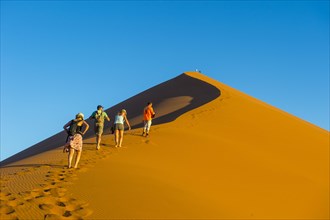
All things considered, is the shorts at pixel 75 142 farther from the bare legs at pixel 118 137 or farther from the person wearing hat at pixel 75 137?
the bare legs at pixel 118 137

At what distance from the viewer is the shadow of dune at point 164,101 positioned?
24828 millimetres

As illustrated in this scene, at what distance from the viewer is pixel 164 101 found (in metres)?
29.5

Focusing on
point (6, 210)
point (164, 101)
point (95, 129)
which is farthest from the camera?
point (164, 101)

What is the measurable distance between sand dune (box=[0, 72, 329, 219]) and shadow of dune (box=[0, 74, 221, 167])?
12.8 feet

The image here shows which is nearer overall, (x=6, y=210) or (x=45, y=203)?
(x=6, y=210)

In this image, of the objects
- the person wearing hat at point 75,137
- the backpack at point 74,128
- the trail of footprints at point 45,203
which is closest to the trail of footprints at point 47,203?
the trail of footprints at point 45,203

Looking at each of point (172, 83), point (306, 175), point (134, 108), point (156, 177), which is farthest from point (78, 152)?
point (172, 83)

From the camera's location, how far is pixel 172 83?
35.9 m

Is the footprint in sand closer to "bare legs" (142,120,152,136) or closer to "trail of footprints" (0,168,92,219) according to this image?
"trail of footprints" (0,168,92,219)

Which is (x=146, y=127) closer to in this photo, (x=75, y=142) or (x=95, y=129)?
(x=95, y=129)

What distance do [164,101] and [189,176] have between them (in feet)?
61.6

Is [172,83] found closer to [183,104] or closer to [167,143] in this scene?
[183,104]

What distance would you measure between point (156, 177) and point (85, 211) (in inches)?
122

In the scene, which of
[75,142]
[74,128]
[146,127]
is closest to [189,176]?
[75,142]
